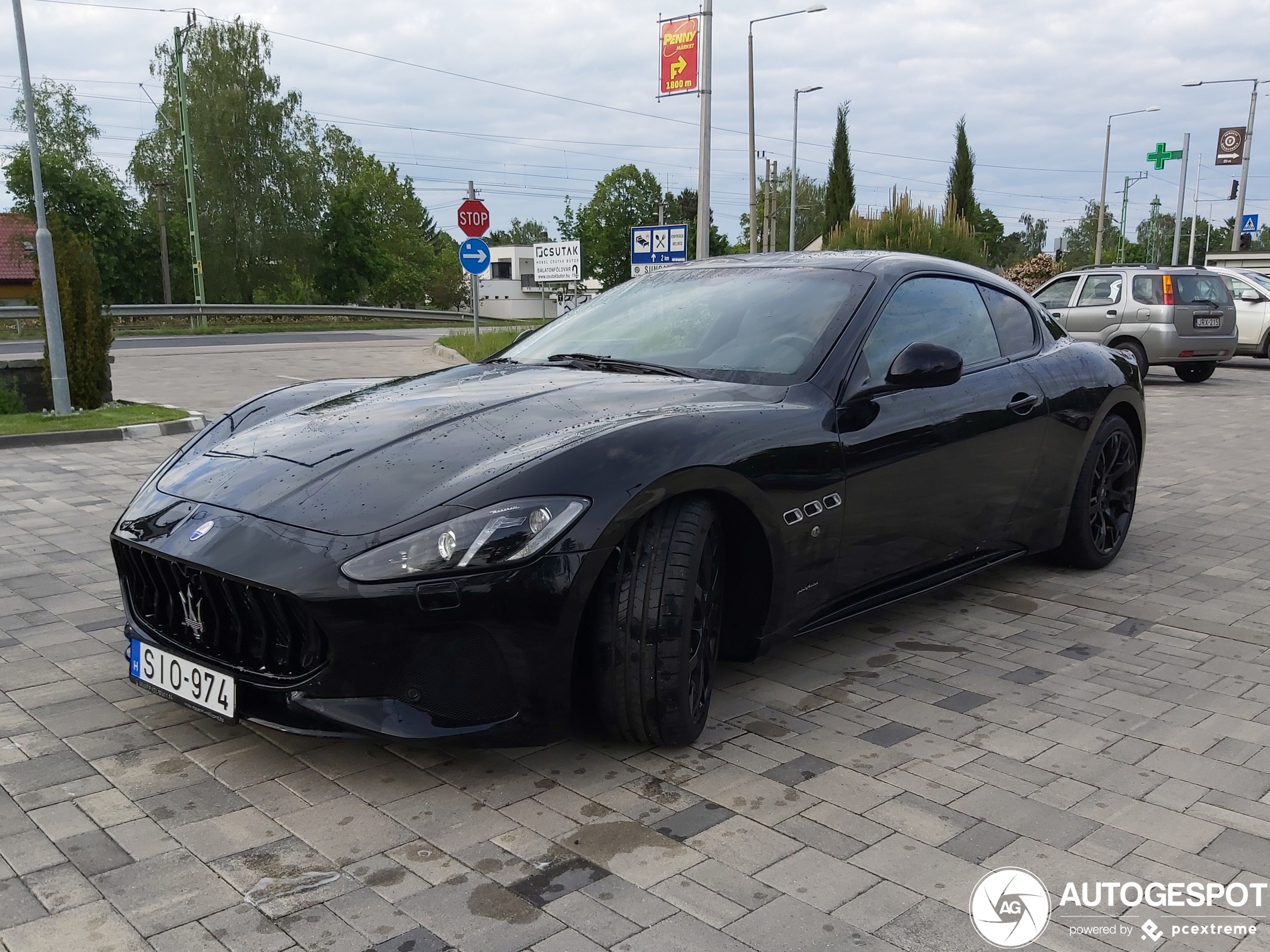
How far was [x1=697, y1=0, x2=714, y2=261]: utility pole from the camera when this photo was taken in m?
19.8

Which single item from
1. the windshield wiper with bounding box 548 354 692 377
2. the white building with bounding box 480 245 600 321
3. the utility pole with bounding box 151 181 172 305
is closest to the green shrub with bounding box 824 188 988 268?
the windshield wiper with bounding box 548 354 692 377

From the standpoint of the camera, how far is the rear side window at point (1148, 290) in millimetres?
15625

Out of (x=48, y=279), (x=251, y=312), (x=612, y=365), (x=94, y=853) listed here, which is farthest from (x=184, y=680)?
(x=251, y=312)

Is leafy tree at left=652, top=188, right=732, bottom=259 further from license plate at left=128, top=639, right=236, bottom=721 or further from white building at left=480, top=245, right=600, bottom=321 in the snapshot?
license plate at left=128, top=639, right=236, bottom=721

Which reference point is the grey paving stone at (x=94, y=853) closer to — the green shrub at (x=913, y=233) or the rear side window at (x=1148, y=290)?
the rear side window at (x=1148, y=290)

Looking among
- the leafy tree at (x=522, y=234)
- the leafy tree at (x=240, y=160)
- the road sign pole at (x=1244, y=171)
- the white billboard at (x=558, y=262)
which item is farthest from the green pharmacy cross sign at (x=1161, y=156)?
the leafy tree at (x=522, y=234)

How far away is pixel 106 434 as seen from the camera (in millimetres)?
10156

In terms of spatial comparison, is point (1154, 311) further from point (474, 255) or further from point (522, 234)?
point (522, 234)

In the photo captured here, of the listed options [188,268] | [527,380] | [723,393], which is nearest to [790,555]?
[723,393]

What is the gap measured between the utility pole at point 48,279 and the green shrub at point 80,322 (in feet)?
1.15

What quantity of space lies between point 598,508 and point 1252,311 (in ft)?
65.2

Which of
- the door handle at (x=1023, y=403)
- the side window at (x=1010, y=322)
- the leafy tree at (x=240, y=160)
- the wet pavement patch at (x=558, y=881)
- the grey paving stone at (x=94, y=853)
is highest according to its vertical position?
the leafy tree at (x=240, y=160)

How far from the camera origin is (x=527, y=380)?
3775mm

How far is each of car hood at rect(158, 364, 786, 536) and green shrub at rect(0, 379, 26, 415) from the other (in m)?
10.5
